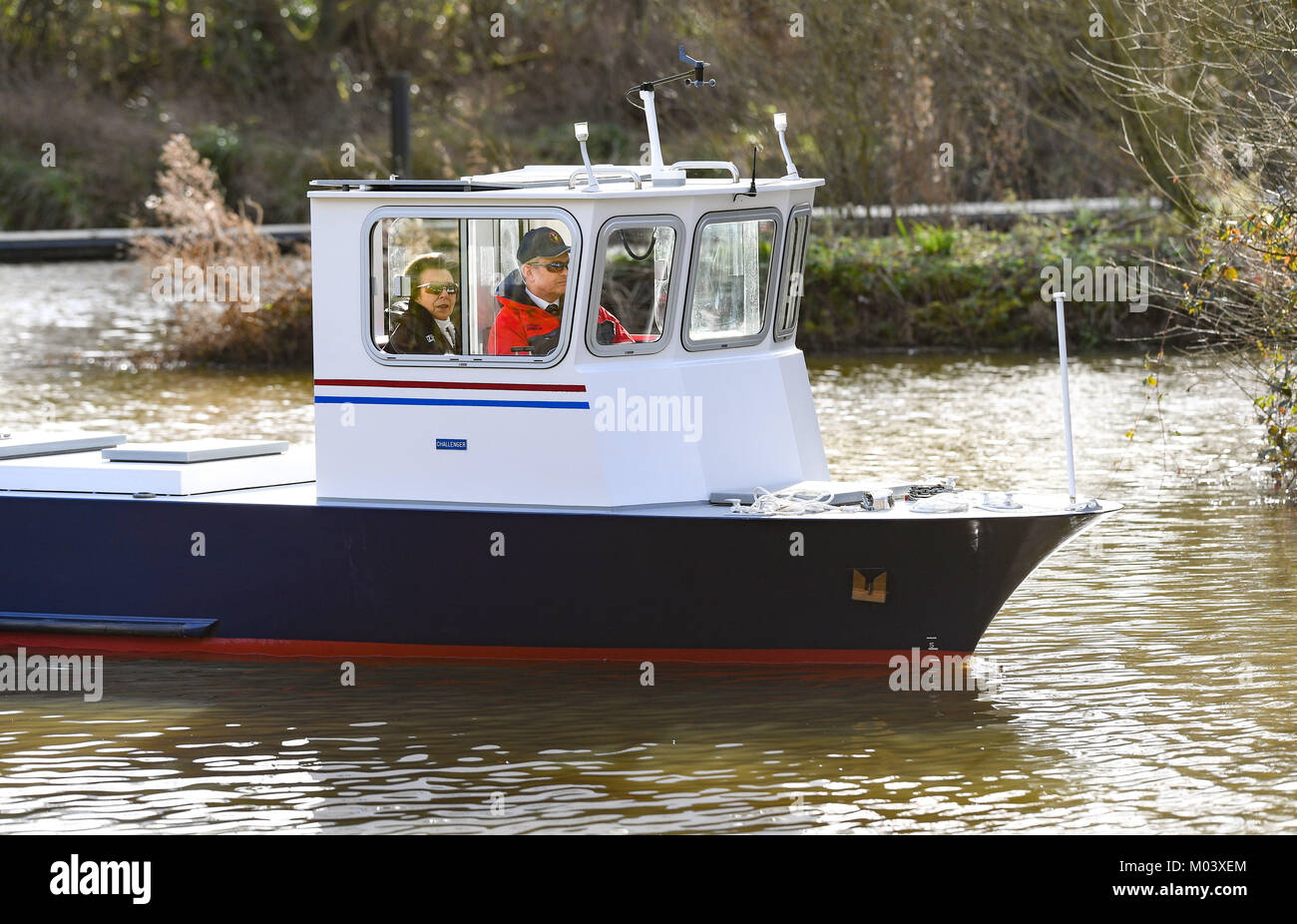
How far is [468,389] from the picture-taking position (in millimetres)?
8641

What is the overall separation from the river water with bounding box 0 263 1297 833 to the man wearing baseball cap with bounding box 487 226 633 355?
61.7 inches

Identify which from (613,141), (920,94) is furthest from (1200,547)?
(613,141)

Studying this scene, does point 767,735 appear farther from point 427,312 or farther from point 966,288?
point 966,288

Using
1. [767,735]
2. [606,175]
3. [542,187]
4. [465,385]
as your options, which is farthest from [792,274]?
[767,735]

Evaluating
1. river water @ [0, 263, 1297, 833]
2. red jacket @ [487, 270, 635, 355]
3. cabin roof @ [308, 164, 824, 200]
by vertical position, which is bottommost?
river water @ [0, 263, 1297, 833]

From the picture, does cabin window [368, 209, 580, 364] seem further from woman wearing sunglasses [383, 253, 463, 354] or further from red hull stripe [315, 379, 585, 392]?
red hull stripe [315, 379, 585, 392]

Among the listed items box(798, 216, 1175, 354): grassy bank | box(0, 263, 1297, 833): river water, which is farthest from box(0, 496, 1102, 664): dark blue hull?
box(798, 216, 1175, 354): grassy bank

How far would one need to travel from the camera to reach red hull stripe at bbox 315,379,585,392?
8492 mm

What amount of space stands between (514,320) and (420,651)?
1.68 m

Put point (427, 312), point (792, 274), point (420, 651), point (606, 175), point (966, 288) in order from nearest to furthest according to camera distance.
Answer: point (427, 312), point (606, 175), point (420, 651), point (792, 274), point (966, 288)

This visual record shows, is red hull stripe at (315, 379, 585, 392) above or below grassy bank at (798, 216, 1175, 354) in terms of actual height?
below

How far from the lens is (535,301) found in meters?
8.56

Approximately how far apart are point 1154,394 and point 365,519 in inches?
407
